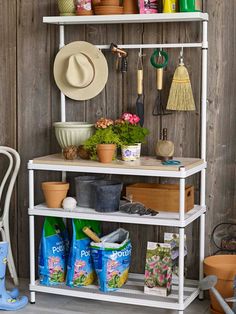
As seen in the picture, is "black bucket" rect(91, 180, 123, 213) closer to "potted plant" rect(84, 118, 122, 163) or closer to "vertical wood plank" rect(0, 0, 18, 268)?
"potted plant" rect(84, 118, 122, 163)

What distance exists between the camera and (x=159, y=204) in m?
3.64

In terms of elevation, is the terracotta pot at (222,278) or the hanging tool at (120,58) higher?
the hanging tool at (120,58)

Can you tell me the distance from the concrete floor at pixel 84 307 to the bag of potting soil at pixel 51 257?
111 millimetres

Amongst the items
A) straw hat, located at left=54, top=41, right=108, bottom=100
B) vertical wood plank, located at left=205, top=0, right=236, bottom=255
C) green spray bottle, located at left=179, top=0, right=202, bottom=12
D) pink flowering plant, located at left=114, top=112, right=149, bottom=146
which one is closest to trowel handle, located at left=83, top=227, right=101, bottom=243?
pink flowering plant, located at left=114, top=112, right=149, bottom=146

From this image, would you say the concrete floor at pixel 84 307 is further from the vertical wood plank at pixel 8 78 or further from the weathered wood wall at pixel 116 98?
the vertical wood plank at pixel 8 78

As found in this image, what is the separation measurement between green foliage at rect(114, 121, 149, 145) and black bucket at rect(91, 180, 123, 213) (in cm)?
23

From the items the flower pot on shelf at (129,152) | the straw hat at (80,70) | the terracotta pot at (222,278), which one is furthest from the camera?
the straw hat at (80,70)

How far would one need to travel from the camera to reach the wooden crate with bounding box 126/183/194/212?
360cm

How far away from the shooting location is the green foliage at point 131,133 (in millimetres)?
3674

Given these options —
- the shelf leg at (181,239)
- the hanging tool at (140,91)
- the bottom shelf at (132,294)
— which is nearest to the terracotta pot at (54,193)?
the bottom shelf at (132,294)

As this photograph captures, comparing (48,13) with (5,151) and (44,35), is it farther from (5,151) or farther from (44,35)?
(5,151)

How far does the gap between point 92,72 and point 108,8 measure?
0.37 m

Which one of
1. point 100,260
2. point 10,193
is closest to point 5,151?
point 10,193

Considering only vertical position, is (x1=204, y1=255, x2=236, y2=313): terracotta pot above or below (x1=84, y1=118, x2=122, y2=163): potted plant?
below
